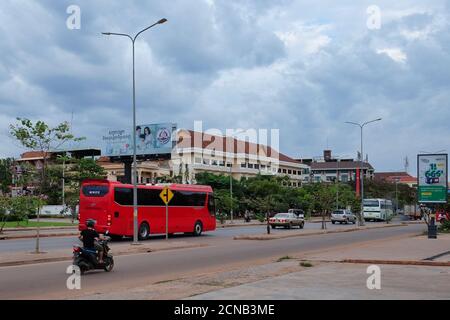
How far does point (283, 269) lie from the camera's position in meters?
15.8

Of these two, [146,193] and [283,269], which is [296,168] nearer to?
[146,193]

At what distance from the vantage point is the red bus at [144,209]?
96.7ft

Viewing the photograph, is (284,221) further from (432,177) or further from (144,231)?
(144,231)

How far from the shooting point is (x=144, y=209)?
31.7 meters

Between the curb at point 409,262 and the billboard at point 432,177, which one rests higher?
the billboard at point 432,177

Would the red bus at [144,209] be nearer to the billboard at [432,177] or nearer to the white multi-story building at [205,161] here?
the billboard at [432,177]

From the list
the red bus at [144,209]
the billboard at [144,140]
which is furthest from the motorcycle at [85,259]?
the billboard at [144,140]

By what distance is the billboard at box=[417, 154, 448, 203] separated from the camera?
34.4 metres

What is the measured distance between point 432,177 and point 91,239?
25182 millimetres

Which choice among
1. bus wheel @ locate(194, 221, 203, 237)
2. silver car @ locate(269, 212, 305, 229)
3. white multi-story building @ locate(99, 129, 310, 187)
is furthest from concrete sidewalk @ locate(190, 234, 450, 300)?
white multi-story building @ locate(99, 129, 310, 187)

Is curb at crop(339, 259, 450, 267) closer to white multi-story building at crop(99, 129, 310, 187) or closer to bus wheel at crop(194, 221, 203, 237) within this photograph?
bus wheel at crop(194, 221, 203, 237)

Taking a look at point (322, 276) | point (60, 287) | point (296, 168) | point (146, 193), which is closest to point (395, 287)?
point (322, 276)

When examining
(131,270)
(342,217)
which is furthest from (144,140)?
(131,270)

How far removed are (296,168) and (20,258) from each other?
110 metres
